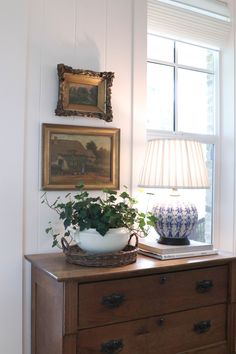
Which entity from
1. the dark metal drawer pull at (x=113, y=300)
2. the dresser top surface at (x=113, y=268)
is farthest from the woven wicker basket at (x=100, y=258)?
the dark metal drawer pull at (x=113, y=300)

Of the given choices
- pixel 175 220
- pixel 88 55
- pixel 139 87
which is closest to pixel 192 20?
pixel 139 87

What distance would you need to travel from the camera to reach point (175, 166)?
176 centimetres

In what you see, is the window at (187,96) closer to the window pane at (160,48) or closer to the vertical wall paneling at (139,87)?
the window pane at (160,48)

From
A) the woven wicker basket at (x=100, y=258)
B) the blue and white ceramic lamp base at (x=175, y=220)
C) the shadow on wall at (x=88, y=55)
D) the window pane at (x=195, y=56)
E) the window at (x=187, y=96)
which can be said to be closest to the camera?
the woven wicker basket at (x=100, y=258)

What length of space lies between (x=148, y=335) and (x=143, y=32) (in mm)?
1517

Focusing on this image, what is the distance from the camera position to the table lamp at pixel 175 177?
176 centimetres

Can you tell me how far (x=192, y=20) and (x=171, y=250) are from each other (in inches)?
56.1

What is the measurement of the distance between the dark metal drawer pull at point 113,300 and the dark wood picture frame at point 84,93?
34.1 inches

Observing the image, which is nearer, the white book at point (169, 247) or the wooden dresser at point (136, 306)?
the wooden dresser at point (136, 306)

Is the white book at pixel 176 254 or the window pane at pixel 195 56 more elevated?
the window pane at pixel 195 56

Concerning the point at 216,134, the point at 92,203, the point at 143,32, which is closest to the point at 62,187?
the point at 92,203

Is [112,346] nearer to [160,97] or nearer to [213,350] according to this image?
[213,350]

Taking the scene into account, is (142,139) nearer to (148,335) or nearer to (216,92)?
(216,92)

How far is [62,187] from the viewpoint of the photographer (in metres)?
1.84
